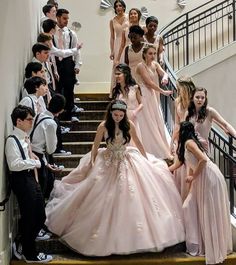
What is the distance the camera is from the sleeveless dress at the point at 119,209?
5234 mm

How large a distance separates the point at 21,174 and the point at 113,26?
3.87 meters

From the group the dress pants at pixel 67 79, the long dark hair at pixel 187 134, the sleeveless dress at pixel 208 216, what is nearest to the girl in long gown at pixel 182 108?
the sleeveless dress at pixel 208 216

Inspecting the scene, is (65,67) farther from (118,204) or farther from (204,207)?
(204,207)

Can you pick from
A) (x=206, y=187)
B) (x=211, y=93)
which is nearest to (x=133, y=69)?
(x=206, y=187)

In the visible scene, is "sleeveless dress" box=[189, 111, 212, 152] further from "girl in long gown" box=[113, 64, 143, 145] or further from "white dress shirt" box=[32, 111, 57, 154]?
"white dress shirt" box=[32, 111, 57, 154]

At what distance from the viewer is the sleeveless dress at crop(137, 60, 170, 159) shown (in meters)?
6.88

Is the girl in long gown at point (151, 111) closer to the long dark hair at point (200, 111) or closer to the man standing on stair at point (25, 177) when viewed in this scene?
the long dark hair at point (200, 111)

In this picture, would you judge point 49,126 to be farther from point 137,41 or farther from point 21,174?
point 137,41

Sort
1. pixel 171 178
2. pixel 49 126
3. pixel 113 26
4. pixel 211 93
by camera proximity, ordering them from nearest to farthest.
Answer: pixel 49 126 → pixel 171 178 → pixel 113 26 → pixel 211 93

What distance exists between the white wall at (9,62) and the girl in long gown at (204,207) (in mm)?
1688

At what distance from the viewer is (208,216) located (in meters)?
5.38

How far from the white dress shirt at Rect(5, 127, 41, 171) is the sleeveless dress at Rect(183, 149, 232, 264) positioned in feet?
4.99

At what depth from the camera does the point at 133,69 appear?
736 cm

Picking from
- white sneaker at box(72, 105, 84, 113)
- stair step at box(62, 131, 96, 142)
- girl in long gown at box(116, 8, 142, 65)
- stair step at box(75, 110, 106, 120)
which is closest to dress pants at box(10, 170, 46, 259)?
stair step at box(62, 131, 96, 142)
